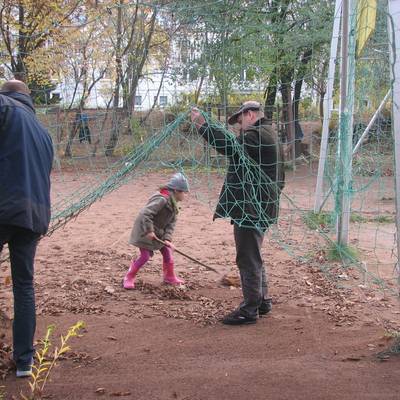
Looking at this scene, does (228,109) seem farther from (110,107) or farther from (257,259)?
(110,107)

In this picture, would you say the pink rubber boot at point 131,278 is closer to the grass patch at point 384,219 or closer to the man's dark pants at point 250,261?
the man's dark pants at point 250,261

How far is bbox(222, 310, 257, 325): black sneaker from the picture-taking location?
4305mm

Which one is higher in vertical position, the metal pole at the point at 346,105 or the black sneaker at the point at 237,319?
the metal pole at the point at 346,105

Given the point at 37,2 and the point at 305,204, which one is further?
the point at 37,2

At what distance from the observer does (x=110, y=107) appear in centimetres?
916

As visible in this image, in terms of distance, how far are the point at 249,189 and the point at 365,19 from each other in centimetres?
153

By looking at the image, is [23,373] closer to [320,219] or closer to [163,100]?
[163,100]

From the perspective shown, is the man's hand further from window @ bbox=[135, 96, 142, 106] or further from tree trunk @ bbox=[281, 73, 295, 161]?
window @ bbox=[135, 96, 142, 106]

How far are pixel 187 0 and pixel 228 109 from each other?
4.79ft

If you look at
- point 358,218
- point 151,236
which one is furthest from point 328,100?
point 358,218

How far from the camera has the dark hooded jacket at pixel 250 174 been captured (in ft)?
13.4

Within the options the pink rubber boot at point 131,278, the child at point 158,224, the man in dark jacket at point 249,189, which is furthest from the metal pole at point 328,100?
the pink rubber boot at point 131,278

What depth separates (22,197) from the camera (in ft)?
10.3

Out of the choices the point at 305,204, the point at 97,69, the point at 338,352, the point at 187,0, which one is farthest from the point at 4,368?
the point at 97,69
